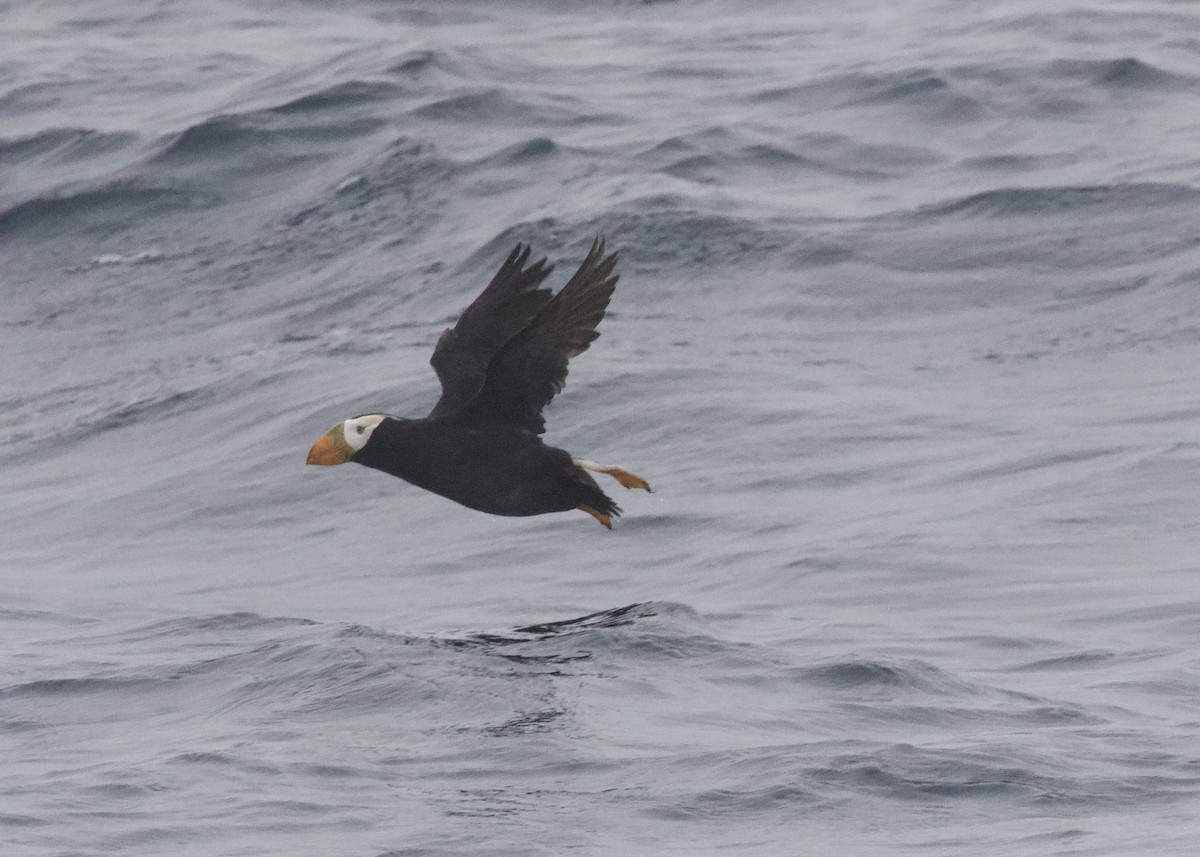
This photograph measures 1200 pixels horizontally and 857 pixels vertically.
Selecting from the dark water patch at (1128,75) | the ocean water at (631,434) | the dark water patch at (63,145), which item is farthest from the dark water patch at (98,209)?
the dark water patch at (1128,75)

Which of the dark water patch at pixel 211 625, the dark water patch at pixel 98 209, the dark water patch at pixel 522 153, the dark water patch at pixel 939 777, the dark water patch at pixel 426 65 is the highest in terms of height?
the dark water patch at pixel 426 65

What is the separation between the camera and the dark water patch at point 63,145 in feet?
59.4

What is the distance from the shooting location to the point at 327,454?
791 centimetres

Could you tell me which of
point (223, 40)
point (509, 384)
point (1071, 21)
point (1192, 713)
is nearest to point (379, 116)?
point (223, 40)

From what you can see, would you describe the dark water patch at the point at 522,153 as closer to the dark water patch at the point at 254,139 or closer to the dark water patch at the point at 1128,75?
the dark water patch at the point at 254,139

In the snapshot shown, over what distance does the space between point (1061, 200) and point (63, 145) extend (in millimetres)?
8564

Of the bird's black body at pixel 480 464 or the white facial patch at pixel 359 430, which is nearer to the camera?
the white facial patch at pixel 359 430

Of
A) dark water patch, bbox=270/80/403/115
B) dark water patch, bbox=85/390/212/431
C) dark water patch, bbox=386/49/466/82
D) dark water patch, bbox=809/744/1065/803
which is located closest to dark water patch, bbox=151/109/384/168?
dark water patch, bbox=270/80/403/115

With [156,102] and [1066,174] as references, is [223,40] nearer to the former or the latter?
[156,102]

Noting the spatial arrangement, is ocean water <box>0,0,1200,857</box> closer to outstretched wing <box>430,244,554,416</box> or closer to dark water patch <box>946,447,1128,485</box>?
dark water patch <box>946,447,1128,485</box>

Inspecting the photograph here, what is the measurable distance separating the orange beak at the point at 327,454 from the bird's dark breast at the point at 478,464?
→ 0.18m

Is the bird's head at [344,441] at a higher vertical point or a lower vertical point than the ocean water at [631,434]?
higher

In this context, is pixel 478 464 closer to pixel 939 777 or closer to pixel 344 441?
pixel 344 441

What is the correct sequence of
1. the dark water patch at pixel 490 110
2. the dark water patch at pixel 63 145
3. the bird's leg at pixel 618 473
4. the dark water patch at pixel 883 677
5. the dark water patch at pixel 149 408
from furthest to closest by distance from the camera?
1. the dark water patch at pixel 63 145
2. the dark water patch at pixel 490 110
3. the dark water patch at pixel 149 408
4. the bird's leg at pixel 618 473
5. the dark water patch at pixel 883 677
